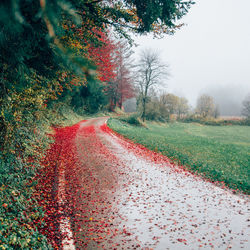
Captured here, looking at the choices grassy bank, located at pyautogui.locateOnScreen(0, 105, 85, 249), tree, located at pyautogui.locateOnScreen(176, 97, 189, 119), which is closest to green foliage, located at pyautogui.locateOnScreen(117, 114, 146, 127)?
grassy bank, located at pyautogui.locateOnScreen(0, 105, 85, 249)

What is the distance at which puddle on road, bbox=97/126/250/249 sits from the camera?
391 centimetres

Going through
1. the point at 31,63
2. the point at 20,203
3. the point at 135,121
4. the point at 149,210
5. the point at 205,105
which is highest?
the point at 205,105

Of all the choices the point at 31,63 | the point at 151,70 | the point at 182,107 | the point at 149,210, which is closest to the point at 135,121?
the point at 151,70

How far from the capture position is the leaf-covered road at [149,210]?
388 cm

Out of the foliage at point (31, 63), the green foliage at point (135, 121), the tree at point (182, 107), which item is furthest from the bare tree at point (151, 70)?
the tree at point (182, 107)

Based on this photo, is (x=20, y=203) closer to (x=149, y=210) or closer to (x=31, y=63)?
(x=149, y=210)

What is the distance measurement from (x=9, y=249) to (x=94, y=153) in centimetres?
783

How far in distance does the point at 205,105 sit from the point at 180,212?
241 ft

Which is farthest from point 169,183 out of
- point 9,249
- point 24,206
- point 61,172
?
A: point 9,249

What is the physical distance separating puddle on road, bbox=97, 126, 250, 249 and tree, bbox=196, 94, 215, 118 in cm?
6944

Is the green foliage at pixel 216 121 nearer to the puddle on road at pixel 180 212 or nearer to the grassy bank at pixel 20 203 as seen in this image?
the puddle on road at pixel 180 212

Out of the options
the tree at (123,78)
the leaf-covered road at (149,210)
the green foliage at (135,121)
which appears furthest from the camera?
the tree at (123,78)

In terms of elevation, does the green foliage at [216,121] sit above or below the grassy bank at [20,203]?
above

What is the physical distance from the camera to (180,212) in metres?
5.00
